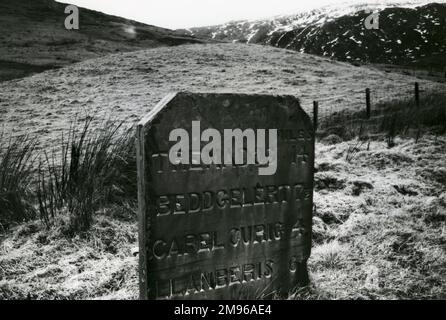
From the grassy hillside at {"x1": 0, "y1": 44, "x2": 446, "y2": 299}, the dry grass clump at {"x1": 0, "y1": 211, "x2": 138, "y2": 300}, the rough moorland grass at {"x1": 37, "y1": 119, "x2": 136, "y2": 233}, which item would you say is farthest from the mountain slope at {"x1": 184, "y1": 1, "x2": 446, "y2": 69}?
the dry grass clump at {"x1": 0, "y1": 211, "x2": 138, "y2": 300}

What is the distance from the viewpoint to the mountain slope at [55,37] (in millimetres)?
31172

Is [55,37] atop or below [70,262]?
atop

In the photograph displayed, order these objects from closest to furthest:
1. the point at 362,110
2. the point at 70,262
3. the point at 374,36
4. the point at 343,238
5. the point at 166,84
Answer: the point at 70,262
the point at 343,238
the point at 362,110
the point at 166,84
the point at 374,36

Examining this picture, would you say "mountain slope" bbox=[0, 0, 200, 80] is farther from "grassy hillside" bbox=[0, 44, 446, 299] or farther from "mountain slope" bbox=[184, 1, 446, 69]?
"mountain slope" bbox=[184, 1, 446, 69]

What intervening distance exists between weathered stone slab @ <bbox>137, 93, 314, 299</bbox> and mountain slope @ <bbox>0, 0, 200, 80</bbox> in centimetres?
2670

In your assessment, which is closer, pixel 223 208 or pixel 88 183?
pixel 223 208

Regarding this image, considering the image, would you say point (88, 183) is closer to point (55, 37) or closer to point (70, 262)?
point (70, 262)

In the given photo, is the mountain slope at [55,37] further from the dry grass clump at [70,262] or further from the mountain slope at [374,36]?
the mountain slope at [374,36]

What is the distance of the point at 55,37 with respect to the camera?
1586 inches

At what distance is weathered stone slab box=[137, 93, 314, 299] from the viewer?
2.47 meters

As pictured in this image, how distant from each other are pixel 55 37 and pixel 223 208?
4262 cm

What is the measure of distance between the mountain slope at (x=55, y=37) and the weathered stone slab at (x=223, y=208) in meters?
26.7

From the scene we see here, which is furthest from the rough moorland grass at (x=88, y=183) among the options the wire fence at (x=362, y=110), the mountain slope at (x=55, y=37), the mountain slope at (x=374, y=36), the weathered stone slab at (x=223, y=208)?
the mountain slope at (x=374, y=36)

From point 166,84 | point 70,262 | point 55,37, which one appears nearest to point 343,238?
point 70,262
